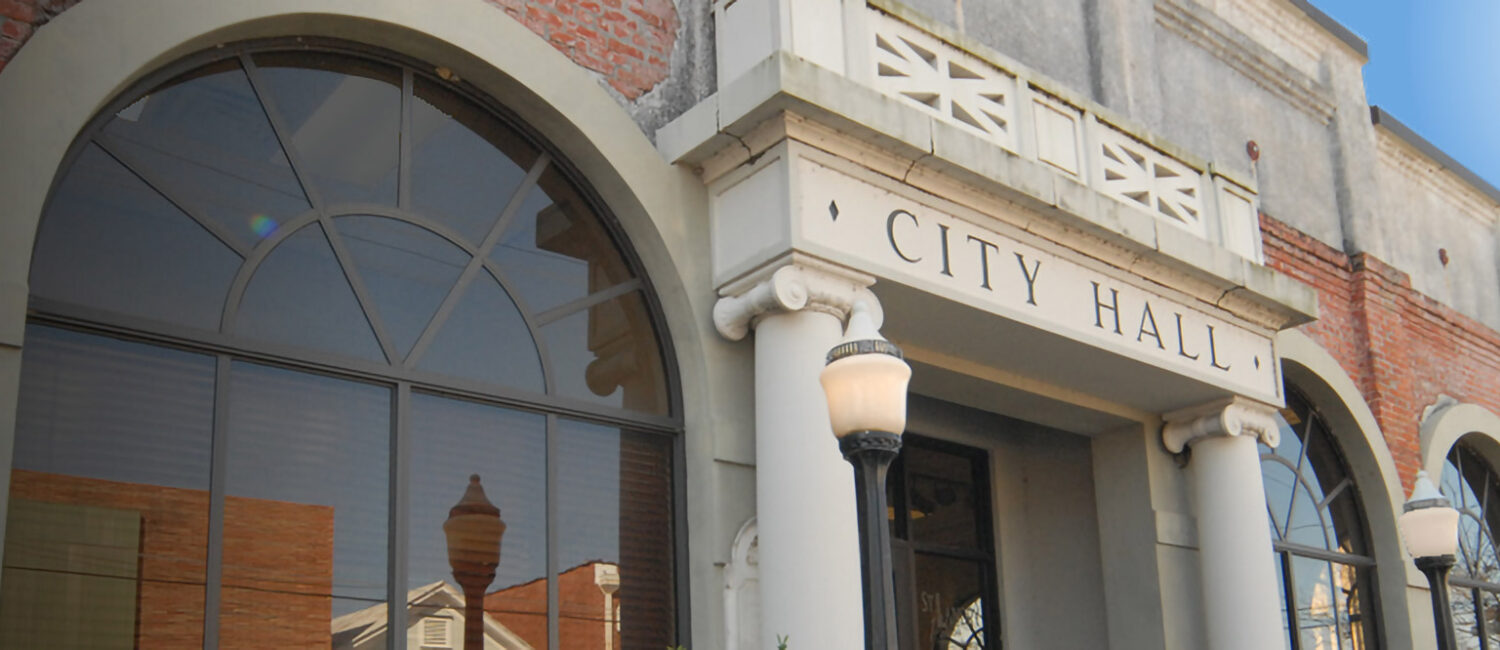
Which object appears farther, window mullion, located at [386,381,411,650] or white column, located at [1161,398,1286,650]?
white column, located at [1161,398,1286,650]

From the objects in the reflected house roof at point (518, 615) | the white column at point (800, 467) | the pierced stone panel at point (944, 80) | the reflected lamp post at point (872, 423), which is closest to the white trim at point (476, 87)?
the white column at point (800, 467)

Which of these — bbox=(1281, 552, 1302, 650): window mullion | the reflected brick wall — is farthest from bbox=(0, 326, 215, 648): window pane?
bbox=(1281, 552, 1302, 650): window mullion

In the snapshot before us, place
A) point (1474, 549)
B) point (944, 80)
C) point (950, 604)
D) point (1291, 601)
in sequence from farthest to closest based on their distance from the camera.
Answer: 1. point (1474, 549)
2. point (1291, 601)
3. point (950, 604)
4. point (944, 80)

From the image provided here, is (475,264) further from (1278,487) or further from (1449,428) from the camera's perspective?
(1449,428)

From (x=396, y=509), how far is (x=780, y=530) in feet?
6.55

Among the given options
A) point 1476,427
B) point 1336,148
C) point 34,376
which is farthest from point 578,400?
point 1476,427

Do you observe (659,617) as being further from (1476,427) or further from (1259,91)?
(1476,427)

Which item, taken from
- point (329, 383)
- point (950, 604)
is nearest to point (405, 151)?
point (329, 383)

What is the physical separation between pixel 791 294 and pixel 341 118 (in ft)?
8.33

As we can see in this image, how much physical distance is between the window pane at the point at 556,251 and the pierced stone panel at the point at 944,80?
187 centimetres

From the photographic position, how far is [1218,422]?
38.3 feet

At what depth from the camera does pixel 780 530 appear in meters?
8.27

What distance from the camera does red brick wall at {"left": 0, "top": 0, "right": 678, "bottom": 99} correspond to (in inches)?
351

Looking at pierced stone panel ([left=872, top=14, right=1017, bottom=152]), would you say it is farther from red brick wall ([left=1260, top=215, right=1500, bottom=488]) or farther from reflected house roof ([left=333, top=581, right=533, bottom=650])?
red brick wall ([left=1260, top=215, right=1500, bottom=488])
